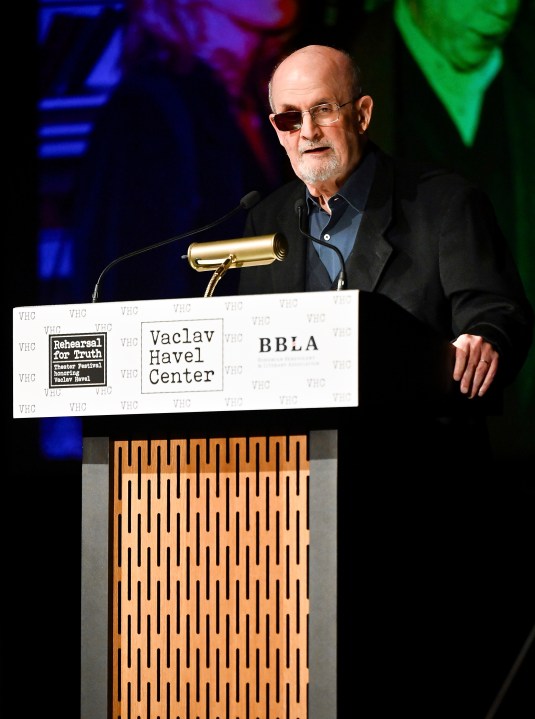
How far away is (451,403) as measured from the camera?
6.98ft

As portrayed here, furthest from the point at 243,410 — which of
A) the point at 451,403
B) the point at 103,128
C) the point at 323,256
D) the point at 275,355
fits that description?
the point at 103,128

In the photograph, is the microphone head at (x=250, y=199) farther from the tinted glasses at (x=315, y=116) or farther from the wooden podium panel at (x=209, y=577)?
the wooden podium panel at (x=209, y=577)

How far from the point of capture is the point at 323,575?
1.87 m

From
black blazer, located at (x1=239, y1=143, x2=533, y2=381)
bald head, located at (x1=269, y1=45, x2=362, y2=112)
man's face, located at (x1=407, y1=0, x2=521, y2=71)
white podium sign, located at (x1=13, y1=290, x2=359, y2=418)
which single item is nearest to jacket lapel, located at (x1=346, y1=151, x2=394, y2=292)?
black blazer, located at (x1=239, y1=143, x2=533, y2=381)

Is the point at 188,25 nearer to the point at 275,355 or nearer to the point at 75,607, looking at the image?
the point at 75,607

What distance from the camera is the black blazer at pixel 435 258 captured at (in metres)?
2.33

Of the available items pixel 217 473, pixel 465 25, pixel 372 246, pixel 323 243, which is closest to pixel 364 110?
pixel 372 246

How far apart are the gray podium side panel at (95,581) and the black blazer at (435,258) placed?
0.61 m

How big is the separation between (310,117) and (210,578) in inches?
39.5

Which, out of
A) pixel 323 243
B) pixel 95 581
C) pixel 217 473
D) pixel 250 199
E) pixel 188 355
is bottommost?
pixel 95 581

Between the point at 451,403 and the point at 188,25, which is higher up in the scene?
the point at 188,25

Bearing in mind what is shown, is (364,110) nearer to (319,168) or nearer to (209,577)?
(319,168)

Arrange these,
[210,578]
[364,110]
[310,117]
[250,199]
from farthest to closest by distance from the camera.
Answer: [364,110] < [310,117] < [250,199] < [210,578]

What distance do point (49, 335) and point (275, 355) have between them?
0.39 metres
